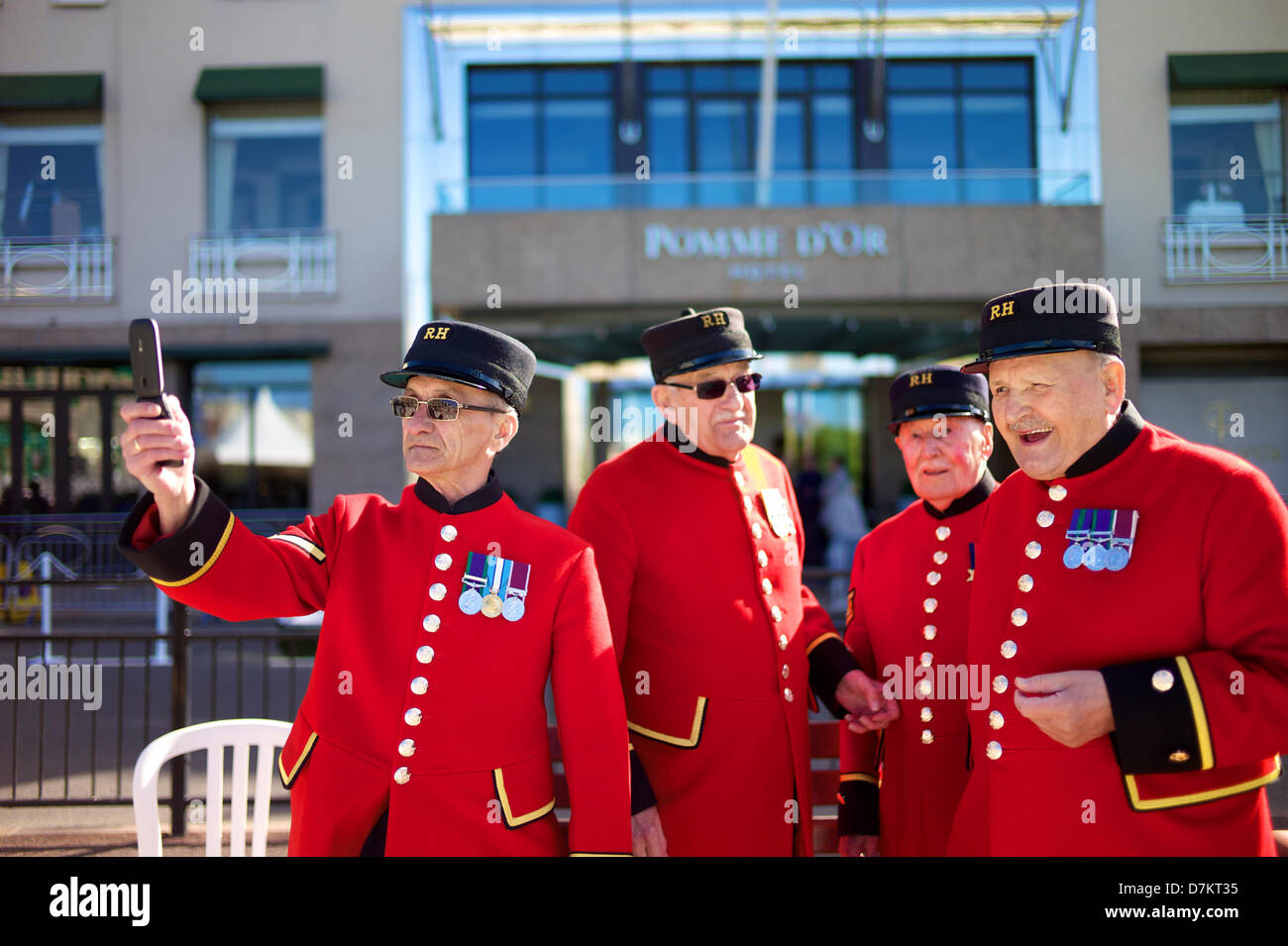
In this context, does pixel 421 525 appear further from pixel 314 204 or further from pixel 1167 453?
pixel 314 204

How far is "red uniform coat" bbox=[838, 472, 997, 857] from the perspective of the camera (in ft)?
8.13

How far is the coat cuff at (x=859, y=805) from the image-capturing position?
2609 millimetres

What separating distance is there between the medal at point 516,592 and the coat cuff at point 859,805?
1.27m

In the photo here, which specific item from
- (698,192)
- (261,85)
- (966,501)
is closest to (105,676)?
(261,85)

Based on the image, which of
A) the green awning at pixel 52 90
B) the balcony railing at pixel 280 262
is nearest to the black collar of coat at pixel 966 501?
the green awning at pixel 52 90

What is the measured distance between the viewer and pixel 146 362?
4.97 feet

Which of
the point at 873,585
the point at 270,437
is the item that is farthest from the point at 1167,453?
the point at 270,437

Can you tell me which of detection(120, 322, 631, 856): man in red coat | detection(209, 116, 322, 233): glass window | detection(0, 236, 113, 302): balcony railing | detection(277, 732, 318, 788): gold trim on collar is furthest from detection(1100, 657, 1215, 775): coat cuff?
detection(209, 116, 322, 233): glass window

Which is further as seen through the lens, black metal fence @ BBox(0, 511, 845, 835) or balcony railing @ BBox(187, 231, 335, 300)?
balcony railing @ BBox(187, 231, 335, 300)

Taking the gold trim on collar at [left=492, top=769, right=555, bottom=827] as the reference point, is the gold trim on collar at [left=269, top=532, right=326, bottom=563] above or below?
above

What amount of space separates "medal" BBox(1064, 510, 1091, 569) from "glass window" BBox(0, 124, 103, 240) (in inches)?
192

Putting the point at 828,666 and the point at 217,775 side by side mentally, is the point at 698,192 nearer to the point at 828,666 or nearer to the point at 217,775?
the point at 828,666

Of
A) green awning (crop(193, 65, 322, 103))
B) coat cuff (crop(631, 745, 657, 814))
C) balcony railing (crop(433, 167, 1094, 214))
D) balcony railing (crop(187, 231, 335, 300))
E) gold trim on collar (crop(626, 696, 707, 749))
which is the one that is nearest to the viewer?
coat cuff (crop(631, 745, 657, 814))

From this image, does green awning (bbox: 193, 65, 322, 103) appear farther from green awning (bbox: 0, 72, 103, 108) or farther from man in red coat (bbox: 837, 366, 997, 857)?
man in red coat (bbox: 837, 366, 997, 857)
